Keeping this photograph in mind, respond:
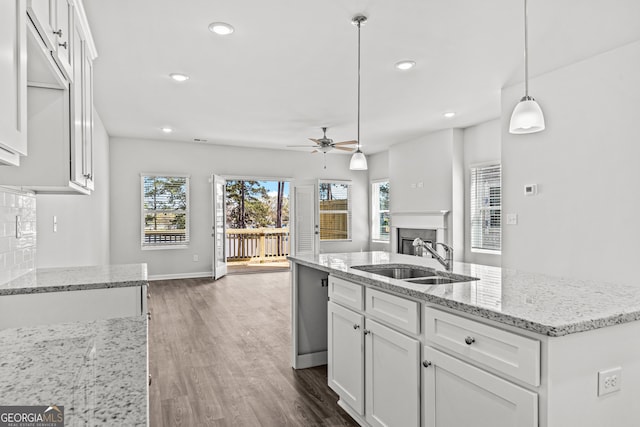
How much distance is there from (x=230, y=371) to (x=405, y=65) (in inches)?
126

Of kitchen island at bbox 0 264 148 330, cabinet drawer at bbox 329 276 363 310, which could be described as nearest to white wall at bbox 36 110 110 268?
kitchen island at bbox 0 264 148 330

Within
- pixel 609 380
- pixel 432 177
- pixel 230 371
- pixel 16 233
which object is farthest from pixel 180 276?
pixel 609 380

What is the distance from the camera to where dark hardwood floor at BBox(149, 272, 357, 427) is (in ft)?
8.05

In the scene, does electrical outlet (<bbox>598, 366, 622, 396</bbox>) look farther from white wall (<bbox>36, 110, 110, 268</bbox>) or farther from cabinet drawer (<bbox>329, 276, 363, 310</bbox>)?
white wall (<bbox>36, 110, 110, 268</bbox>)

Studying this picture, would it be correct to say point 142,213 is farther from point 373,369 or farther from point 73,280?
point 373,369

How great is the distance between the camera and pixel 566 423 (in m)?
1.24

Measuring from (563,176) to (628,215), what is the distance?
672 mm

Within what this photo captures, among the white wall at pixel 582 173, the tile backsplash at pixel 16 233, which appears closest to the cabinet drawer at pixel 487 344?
the tile backsplash at pixel 16 233

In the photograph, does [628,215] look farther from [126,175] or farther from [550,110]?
[126,175]

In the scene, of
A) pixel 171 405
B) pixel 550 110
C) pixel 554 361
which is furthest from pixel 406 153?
pixel 554 361

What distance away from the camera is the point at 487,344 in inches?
55.7

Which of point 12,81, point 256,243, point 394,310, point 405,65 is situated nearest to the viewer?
point 12,81

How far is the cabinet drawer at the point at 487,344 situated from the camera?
125 cm

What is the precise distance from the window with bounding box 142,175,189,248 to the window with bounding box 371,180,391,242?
14.0 feet
